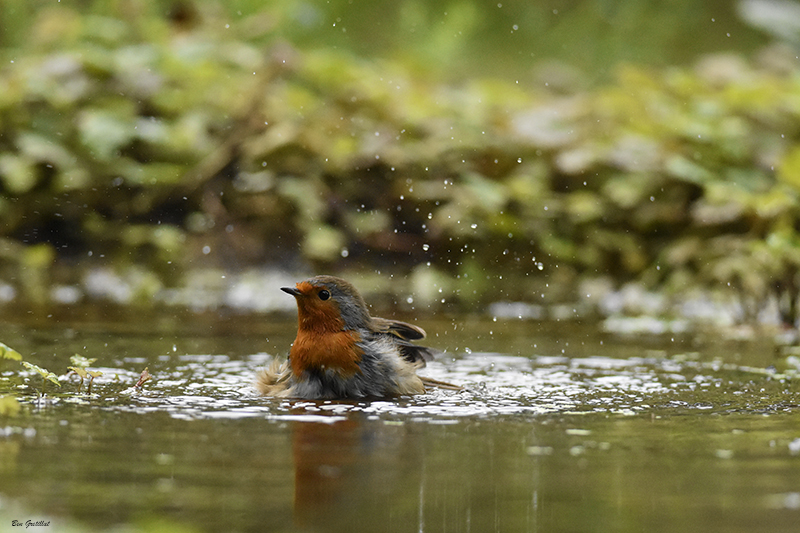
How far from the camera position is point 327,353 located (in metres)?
4.73

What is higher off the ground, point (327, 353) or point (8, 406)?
point (327, 353)

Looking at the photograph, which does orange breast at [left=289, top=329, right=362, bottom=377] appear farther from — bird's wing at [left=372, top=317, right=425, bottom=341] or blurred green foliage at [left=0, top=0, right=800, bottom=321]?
blurred green foliage at [left=0, top=0, right=800, bottom=321]

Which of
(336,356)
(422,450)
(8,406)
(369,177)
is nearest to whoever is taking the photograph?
(422,450)

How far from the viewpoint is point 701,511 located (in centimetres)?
276

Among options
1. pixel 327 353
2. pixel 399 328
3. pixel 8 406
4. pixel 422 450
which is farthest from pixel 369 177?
pixel 422 450

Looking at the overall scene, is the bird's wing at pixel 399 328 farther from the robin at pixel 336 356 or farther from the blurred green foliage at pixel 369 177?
the blurred green foliage at pixel 369 177

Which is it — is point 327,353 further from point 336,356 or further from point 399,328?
point 399,328

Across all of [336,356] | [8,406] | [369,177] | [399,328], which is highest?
[369,177]

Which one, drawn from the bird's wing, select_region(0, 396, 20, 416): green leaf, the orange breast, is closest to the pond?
select_region(0, 396, 20, 416): green leaf

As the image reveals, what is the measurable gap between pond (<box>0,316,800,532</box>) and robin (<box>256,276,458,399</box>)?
149mm

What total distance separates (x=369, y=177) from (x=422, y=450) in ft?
24.0

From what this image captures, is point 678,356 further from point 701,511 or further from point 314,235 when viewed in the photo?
point 314,235

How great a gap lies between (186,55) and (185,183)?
1991mm

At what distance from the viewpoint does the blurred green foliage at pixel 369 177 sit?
10062mm
